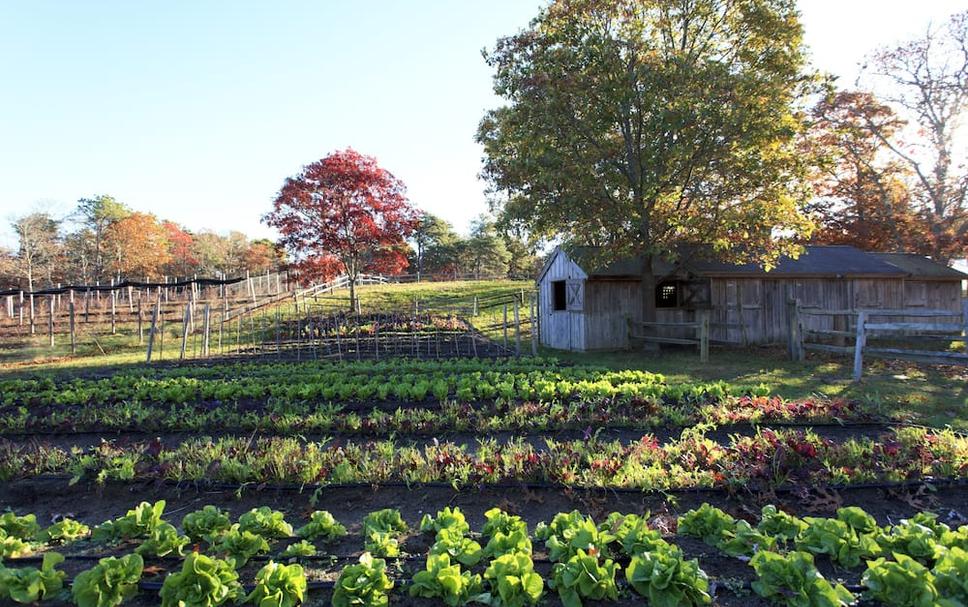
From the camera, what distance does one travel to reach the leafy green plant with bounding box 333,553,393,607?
9.23 ft

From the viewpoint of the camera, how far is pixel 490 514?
11.8ft

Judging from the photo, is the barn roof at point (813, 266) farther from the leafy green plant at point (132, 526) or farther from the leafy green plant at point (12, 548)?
the leafy green plant at point (12, 548)

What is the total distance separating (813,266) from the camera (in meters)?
18.5

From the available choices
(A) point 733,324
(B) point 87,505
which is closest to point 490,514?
(B) point 87,505

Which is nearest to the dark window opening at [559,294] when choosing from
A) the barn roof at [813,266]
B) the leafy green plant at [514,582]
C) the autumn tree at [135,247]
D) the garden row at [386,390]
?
the barn roof at [813,266]

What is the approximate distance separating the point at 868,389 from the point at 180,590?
11.3 metres

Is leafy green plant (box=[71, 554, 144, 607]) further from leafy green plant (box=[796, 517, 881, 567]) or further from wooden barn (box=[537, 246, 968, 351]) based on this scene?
wooden barn (box=[537, 246, 968, 351])

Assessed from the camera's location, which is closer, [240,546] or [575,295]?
[240,546]

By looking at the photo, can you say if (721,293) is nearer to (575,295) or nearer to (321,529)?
(575,295)

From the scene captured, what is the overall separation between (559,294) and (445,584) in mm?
16771

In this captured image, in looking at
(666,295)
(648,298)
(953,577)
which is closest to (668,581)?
(953,577)

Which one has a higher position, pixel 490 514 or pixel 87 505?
pixel 490 514

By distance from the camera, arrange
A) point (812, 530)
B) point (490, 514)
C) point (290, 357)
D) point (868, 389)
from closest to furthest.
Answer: point (812, 530) → point (490, 514) → point (868, 389) → point (290, 357)

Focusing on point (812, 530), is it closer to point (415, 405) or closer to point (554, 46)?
point (415, 405)
